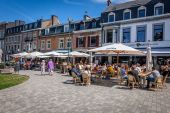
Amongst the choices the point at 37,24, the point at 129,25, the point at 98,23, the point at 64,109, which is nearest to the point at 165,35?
the point at 129,25

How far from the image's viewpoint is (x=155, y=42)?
1102 inches

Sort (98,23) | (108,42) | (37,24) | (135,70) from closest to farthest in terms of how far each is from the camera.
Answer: (135,70), (108,42), (98,23), (37,24)

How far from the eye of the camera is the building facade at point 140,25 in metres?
27.2

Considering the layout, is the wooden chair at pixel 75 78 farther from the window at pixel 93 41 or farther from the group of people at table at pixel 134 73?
the window at pixel 93 41

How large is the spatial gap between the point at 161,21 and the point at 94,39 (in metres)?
11.7

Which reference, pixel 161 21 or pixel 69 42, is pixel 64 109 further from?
pixel 69 42

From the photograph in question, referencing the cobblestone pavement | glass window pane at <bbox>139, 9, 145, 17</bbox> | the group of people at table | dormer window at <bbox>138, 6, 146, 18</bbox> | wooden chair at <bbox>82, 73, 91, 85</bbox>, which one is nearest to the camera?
the cobblestone pavement

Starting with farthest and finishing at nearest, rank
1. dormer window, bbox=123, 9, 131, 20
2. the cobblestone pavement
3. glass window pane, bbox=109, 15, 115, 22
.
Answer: glass window pane, bbox=109, 15, 115, 22 → dormer window, bbox=123, 9, 131, 20 → the cobblestone pavement

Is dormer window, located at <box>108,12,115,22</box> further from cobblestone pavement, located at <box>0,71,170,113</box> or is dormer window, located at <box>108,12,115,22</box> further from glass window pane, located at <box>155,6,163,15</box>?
cobblestone pavement, located at <box>0,71,170,113</box>

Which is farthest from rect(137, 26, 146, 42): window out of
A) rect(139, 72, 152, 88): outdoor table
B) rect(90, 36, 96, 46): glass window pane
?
rect(139, 72, 152, 88): outdoor table

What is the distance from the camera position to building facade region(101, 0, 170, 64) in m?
27.2

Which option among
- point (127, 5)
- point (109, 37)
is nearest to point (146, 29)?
point (127, 5)

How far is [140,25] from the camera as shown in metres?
29.4

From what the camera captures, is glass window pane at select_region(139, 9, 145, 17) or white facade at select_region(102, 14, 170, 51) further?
glass window pane at select_region(139, 9, 145, 17)
